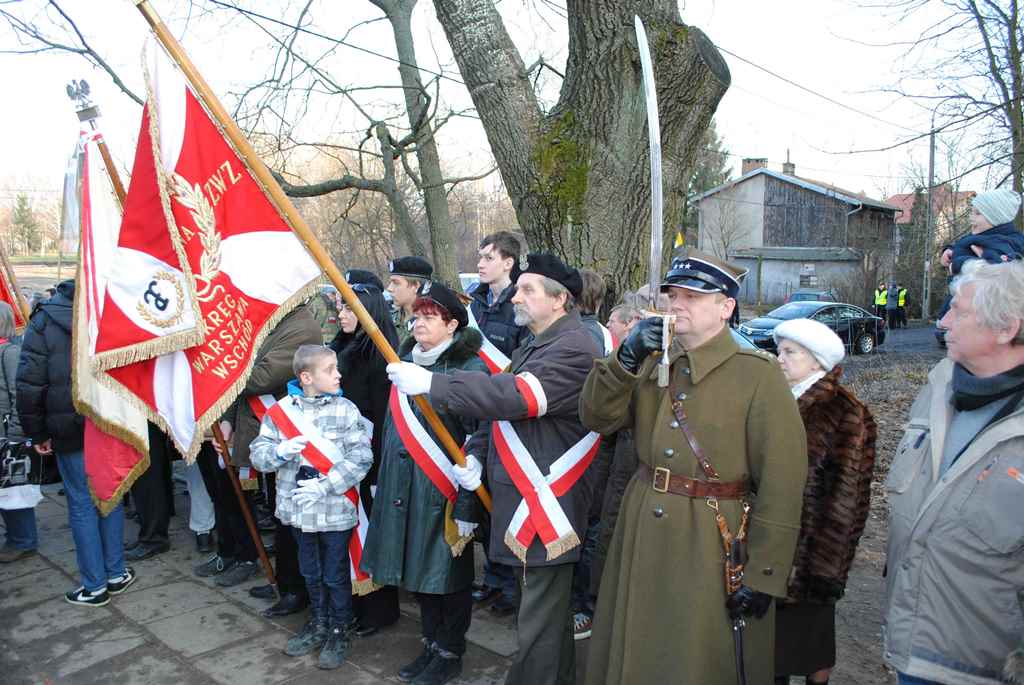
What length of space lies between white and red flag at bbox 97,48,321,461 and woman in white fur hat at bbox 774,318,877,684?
219cm

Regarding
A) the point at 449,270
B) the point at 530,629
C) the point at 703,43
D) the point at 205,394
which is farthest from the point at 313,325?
the point at 449,270

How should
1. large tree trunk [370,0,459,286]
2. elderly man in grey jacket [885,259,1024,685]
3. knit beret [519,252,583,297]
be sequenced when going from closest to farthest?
elderly man in grey jacket [885,259,1024,685] < knit beret [519,252,583,297] < large tree trunk [370,0,459,286]

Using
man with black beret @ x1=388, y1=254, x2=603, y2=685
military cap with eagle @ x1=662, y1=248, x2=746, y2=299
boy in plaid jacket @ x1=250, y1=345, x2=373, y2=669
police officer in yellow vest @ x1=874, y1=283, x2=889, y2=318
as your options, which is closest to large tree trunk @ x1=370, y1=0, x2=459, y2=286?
boy in plaid jacket @ x1=250, y1=345, x2=373, y2=669

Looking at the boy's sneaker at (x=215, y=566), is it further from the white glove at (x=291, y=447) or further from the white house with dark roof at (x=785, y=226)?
the white house with dark roof at (x=785, y=226)

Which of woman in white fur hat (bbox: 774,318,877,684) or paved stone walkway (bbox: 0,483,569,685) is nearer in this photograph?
woman in white fur hat (bbox: 774,318,877,684)

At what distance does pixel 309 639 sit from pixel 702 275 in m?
2.85

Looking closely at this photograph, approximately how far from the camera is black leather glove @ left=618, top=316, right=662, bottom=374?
258 cm

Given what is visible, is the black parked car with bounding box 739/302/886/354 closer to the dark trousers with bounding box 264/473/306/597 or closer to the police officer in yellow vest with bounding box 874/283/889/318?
the police officer in yellow vest with bounding box 874/283/889/318

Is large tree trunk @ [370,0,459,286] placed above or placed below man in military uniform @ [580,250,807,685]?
above

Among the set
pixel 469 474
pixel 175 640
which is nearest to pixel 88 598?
pixel 175 640

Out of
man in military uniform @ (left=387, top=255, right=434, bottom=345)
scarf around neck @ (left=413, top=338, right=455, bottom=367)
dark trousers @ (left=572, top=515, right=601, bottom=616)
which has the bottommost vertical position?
dark trousers @ (left=572, top=515, right=601, bottom=616)

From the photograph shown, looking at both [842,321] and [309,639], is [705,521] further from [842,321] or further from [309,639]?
[842,321]

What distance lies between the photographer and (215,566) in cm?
537

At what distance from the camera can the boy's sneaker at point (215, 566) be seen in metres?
5.31
